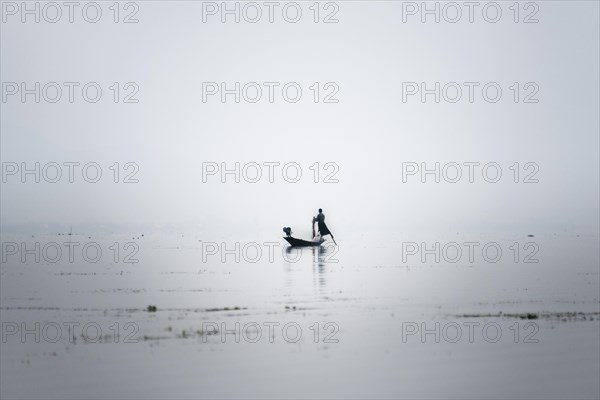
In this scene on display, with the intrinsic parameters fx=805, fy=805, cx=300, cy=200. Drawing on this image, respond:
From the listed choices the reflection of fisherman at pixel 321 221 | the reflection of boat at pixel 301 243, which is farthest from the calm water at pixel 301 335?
the reflection of boat at pixel 301 243

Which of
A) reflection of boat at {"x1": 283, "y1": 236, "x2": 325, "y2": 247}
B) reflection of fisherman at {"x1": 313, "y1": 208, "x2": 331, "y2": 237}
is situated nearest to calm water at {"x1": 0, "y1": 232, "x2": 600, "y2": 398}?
reflection of fisherman at {"x1": 313, "y1": 208, "x2": 331, "y2": 237}

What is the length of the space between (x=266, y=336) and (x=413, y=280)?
21482 millimetres

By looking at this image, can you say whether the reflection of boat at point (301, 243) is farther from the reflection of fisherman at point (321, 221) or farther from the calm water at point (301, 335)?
the calm water at point (301, 335)

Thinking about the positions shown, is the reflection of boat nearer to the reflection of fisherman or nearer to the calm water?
the reflection of fisherman

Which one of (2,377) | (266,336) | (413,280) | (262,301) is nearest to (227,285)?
(262,301)

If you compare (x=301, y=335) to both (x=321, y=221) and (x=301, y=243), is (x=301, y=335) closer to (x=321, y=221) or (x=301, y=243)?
(x=321, y=221)

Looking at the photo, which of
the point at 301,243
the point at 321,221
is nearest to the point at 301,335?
the point at 321,221

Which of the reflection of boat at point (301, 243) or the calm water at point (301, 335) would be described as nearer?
the calm water at point (301, 335)

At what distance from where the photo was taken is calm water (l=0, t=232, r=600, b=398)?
20219 millimetres

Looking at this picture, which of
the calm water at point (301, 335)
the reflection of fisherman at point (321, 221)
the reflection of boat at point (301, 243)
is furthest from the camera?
A: the reflection of boat at point (301, 243)

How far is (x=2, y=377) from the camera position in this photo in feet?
68.3

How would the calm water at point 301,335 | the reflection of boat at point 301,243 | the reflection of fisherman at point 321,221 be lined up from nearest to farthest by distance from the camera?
the calm water at point 301,335 < the reflection of fisherman at point 321,221 < the reflection of boat at point 301,243

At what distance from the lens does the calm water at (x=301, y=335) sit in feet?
66.3

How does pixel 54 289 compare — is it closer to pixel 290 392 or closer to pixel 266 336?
pixel 266 336
